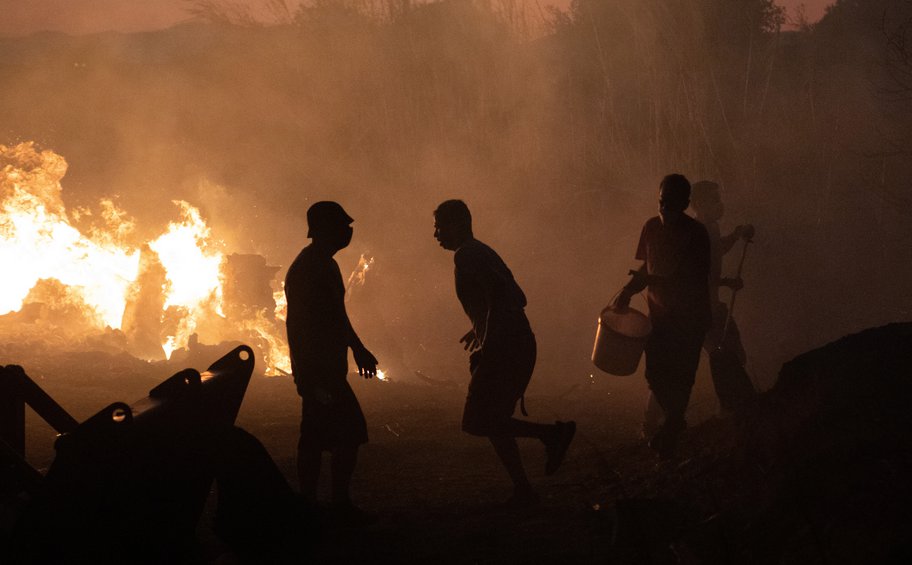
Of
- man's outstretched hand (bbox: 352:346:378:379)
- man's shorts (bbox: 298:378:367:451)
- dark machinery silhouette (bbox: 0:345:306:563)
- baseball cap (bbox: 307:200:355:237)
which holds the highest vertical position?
baseball cap (bbox: 307:200:355:237)

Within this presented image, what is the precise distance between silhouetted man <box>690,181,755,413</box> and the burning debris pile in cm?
980

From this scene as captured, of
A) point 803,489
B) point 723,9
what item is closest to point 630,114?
point 723,9

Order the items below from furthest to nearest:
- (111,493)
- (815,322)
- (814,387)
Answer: (815,322) → (814,387) → (111,493)

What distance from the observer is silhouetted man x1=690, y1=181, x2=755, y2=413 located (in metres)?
6.70

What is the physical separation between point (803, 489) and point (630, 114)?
1870 cm

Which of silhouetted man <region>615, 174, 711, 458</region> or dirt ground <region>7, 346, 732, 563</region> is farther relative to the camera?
silhouetted man <region>615, 174, 711, 458</region>

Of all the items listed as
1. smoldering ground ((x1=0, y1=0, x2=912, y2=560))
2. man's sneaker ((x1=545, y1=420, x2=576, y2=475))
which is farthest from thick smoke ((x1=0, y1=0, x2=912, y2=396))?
man's sneaker ((x1=545, y1=420, x2=576, y2=475))

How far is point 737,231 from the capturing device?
7125mm

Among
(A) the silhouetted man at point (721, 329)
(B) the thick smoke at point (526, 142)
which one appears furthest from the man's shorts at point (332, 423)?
(B) the thick smoke at point (526, 142)

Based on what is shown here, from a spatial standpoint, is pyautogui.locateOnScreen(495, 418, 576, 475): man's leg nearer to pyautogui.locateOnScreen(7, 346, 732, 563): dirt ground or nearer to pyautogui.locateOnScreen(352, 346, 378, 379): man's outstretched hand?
pyautogui.locateOnScreen(7, 346, 732, 563): dirt ground

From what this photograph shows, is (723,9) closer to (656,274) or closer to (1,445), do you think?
(656,274)

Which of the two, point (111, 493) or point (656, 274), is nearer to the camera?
point (111, 493)

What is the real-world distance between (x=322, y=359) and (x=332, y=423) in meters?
0.40

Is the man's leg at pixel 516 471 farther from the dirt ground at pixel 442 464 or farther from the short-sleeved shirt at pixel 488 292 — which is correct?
the short-sleeved shirt at pixel 488 292
